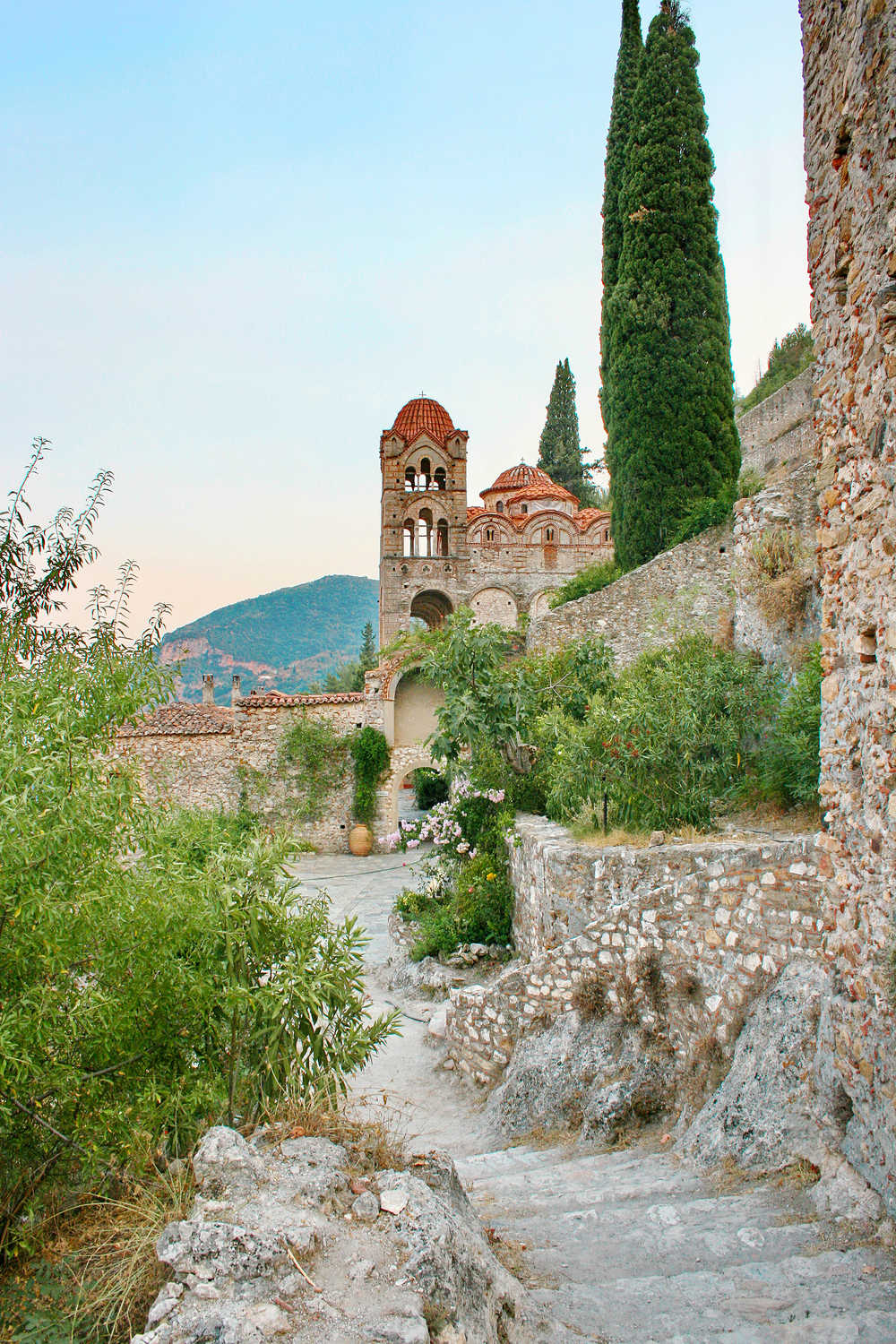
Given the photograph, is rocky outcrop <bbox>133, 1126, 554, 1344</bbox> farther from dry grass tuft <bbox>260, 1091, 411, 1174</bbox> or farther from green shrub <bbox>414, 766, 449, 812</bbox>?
green shrub <bbox>414, 766, 449, 812</bbox>

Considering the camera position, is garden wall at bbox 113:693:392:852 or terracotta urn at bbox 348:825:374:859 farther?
terracotta urn at bbox 348:825:374:859

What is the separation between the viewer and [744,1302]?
2.84 metres

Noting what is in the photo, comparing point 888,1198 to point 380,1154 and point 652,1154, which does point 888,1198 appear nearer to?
point 652,1154

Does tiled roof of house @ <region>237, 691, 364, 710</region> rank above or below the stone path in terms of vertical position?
above

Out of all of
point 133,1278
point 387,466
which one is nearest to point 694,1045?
point 133,1278

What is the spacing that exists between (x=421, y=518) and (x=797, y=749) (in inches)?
1015

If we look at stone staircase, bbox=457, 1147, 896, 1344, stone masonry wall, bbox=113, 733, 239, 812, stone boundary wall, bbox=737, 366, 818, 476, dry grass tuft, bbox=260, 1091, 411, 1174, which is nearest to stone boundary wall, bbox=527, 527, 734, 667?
stone masonry wall, bbox=113, 733, 239, 812

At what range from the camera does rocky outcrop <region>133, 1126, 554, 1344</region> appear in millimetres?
2268

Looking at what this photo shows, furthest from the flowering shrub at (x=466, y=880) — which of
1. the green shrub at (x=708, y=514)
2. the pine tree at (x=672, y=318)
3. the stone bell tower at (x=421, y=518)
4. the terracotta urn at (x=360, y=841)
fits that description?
the stone bell tower at (x=421, y=518)

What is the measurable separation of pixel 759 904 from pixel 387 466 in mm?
27864

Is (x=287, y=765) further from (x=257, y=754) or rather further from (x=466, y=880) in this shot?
(x=466, y=880)

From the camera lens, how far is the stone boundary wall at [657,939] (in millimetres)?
4879

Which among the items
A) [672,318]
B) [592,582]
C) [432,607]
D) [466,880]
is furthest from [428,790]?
[466,880]

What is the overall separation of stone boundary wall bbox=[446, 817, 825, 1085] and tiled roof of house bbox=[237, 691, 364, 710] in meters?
11.8
